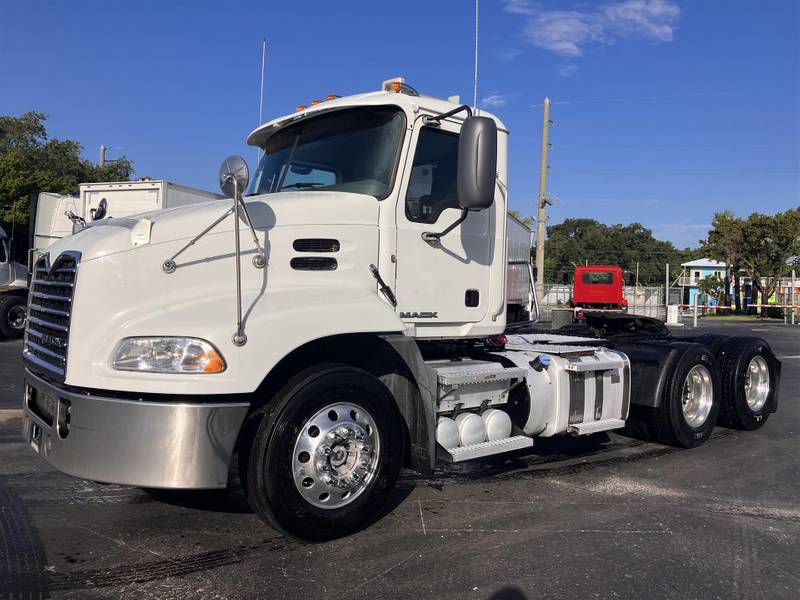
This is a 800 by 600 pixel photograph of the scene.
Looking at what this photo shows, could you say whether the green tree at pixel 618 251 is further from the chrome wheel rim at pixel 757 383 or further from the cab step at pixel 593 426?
the cab step at pixel 593 426

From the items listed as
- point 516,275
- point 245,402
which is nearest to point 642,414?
point 516,275

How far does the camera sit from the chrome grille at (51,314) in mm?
3705

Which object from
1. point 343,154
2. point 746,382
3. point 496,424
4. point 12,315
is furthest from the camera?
point 12,315

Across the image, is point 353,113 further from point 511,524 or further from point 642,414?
point 642,414

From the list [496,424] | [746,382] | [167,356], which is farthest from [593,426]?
[167,356]

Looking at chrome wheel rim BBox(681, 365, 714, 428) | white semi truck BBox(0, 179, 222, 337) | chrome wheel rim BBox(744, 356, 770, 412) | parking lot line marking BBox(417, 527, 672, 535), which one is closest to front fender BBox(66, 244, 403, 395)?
A: parking lot line marking BBox(417, 527, 672, 535)

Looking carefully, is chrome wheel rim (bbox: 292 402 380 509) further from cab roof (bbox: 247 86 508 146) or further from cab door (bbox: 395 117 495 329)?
cab roof (bbox: 247 86 508 146)

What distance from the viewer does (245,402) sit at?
3664mm

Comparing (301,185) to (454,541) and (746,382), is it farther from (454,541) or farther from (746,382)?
(746,382)

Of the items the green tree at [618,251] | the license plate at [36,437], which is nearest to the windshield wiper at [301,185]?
the license plate at [36,437]

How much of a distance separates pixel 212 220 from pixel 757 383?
6864 mm

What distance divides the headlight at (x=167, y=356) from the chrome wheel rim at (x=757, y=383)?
665cm

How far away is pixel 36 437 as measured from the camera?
3.96 metres

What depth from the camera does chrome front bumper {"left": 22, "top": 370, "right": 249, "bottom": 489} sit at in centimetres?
345
